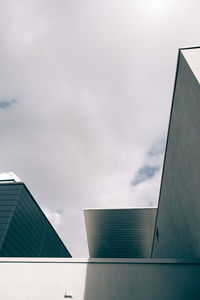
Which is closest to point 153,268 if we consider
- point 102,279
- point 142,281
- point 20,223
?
point 142,281

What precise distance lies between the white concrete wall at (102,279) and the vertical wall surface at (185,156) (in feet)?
4.61

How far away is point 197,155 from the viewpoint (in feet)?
21.4

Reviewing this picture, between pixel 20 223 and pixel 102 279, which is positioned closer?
pixel 102 279

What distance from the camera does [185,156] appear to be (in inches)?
310

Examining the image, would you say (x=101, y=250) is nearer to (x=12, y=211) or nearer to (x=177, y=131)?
(x=12, y=211)

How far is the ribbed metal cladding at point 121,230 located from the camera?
60.4 ft

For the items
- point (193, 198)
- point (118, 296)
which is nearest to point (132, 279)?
point (118, 296)

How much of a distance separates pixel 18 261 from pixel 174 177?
7.83 m

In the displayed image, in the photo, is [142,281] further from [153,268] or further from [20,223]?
[20,223]

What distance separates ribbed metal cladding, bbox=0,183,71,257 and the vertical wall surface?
21.3 meters

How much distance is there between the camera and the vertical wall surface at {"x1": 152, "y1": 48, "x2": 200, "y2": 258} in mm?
6660

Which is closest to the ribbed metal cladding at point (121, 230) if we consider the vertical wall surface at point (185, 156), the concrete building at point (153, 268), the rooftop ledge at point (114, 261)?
the vertical wall surface at point (185, 156)

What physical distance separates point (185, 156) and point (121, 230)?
587 inches

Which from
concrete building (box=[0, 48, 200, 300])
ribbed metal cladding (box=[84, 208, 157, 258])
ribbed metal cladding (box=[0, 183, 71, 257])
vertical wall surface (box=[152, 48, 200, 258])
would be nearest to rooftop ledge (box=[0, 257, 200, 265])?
concrete building (box=[0, 48, 200, 300])
